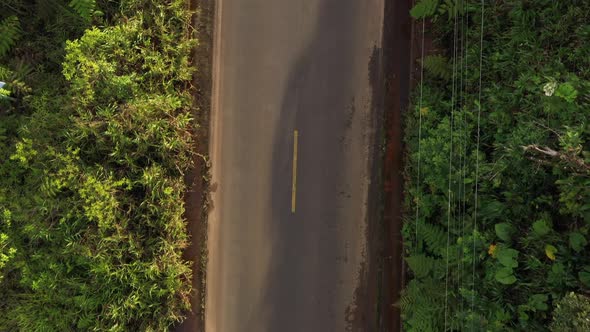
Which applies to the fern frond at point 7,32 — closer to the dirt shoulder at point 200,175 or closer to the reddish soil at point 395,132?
the dirt shoulder at point 200,175

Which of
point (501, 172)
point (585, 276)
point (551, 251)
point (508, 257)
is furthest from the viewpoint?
point (501, 172)

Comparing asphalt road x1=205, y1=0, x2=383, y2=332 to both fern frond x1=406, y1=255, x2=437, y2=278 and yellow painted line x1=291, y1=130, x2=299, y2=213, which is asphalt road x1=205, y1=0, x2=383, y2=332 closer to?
yellow painted line x1=291, y1=130, x2=299, y2=213

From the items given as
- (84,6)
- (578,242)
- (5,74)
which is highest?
(84,6)

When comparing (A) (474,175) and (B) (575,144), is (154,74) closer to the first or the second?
(A) (474,175)

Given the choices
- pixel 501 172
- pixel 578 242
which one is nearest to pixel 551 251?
pixel 578 242

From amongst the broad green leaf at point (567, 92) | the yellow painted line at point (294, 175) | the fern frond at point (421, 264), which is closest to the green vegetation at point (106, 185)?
the yellow painted line at point (294, 175)

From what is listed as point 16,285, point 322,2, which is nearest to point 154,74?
point 322,2

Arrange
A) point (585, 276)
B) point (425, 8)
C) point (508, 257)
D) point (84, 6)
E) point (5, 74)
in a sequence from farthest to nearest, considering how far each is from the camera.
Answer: point (5, 74)
point (84, 6)
point (425, 8)
point (508, 257)
point (585, 276)

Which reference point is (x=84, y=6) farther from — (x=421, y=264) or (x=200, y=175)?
(x=421, y=264)
